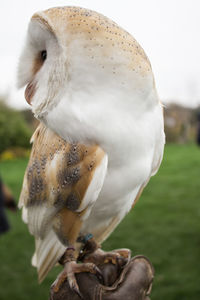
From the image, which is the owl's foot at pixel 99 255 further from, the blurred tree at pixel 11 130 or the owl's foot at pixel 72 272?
the blurred tree at pixel 11 130

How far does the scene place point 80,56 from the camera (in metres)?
0.90

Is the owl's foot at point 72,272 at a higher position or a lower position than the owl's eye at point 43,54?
lower

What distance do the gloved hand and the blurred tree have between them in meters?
→ 8.70

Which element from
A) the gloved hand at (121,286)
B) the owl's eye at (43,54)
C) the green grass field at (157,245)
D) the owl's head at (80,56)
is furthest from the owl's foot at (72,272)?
the green grass field at (157,245)

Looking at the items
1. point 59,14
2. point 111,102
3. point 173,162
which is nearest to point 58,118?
point 111,102

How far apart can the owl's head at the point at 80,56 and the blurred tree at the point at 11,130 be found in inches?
346

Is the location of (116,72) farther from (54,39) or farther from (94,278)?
(94,278)

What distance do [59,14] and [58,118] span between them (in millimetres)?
250

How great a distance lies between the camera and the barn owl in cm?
91

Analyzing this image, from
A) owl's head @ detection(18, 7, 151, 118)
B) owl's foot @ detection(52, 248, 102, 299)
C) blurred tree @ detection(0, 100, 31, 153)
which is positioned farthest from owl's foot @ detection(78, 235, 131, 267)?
blurred tree @ detection(0, 100, 31, 153)

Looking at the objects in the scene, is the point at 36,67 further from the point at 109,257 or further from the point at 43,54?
the point at 109,257

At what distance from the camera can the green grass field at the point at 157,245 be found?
109 inches

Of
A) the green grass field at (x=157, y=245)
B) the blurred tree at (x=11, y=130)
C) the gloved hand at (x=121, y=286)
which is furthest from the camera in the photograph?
the blurred tree at (x=11, y=130)

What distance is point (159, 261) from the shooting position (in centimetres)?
315
